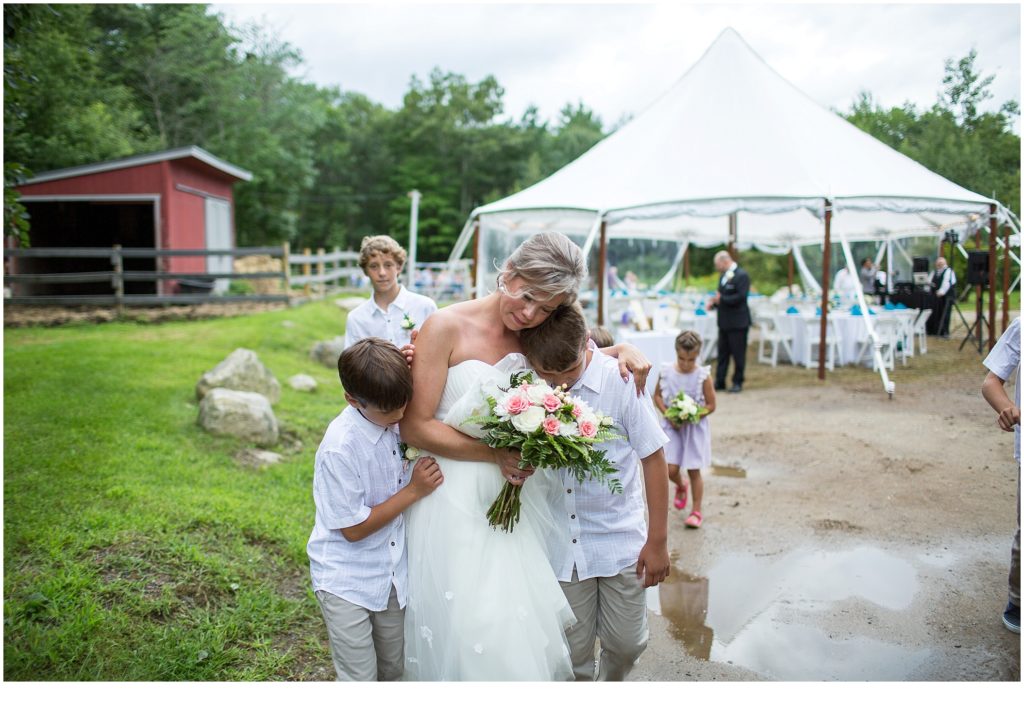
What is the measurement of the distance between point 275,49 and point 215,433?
25763 millimetres

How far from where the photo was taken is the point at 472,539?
246 cm

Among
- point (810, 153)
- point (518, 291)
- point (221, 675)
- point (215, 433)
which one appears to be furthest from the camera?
point (810, 153)

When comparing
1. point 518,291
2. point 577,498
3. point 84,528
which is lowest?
point 84,528

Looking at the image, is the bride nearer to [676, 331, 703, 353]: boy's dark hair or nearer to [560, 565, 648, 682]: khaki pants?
[560, 565, 648, 682]: khaki pants

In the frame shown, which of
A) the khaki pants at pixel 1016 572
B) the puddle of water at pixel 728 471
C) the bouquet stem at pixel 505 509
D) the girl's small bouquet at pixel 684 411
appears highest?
the bouquet stem at pixel 505 509

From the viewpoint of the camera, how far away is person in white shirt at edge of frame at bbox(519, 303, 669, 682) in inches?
101

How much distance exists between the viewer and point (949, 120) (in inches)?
206

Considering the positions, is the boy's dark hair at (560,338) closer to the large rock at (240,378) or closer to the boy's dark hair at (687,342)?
the boy's dark hair at (687,342)

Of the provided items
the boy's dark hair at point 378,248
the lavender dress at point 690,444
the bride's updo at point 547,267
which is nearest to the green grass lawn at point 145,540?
the boy's dark hair at point 378,248

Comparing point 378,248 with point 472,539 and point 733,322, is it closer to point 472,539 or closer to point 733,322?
point 472,539

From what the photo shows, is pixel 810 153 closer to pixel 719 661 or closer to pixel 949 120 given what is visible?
pixel 949 120

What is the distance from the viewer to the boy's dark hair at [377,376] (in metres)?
2.37

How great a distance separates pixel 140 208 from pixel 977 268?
58.5 ft

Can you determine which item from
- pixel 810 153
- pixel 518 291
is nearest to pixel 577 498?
pixel 518 291
